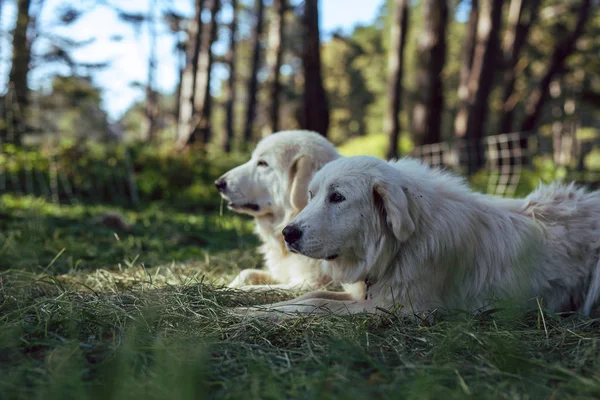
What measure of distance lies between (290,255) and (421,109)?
1128cm

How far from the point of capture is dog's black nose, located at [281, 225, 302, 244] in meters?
3.28

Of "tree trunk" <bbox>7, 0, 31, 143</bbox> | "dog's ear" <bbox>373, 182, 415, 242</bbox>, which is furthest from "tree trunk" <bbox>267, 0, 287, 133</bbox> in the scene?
"dog's ear" <bbox>373, 182, 415, 242</bbox>

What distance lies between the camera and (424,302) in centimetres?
326

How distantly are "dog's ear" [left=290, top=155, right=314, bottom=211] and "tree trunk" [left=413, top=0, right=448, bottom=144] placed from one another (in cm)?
1102

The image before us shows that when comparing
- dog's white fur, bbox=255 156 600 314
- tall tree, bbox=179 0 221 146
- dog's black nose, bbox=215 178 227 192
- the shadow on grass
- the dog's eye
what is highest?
tall tree, bbox=179 0 221 146

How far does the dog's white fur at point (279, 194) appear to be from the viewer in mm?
4219

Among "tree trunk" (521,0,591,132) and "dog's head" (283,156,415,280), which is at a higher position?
"tree trunk" (521,0,591,132)

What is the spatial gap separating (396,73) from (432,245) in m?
14.0

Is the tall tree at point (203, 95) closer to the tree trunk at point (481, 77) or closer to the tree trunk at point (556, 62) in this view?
the tree trunk at point (481, 77)

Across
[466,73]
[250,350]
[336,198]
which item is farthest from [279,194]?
[466,73]

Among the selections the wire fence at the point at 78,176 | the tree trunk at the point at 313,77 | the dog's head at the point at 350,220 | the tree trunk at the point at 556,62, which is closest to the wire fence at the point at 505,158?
the wire fence at the point at 78,176

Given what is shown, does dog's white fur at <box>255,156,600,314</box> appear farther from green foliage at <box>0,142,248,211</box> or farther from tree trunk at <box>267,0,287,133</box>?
tree trunk at <box>267,0,287,133</box>

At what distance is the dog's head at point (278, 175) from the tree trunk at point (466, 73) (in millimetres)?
12208

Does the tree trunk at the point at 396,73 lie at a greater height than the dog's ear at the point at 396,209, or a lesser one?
greater
